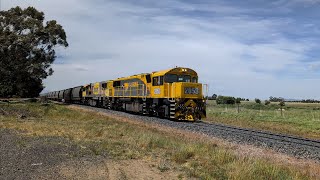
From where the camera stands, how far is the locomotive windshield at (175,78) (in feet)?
87.5

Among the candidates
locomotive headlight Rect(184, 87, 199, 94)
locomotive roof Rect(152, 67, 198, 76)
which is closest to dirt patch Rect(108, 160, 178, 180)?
locomotive headlight Rect(184, 87, 199, 94)

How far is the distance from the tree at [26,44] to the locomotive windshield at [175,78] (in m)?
30.9

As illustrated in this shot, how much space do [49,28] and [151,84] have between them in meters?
32.8

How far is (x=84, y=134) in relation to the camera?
16.5 meters

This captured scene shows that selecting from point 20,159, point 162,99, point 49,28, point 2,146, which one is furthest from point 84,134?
point 49,28

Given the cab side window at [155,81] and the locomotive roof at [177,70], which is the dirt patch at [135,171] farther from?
the cab side window at [155,81]

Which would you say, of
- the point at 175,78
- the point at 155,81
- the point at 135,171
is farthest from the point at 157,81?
the point at 135,171

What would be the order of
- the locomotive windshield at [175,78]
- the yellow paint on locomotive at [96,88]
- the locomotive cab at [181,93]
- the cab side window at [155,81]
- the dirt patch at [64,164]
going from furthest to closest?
1. the yellow paint on locomotive at [96,88]
2. the cab side window at [155,81]
3. the locomotive windshield at [175,78]
4. the locomotive cab at [181,93]
5. the dirt patch at [64,164]

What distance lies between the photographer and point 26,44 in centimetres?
5191

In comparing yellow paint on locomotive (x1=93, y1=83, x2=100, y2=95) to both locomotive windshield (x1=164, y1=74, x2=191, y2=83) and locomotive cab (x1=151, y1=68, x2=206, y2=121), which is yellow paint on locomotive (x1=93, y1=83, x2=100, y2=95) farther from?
locomotive windshield (x1=164, y1=74, x2=191, y2=83)

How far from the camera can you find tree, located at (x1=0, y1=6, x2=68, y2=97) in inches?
1993

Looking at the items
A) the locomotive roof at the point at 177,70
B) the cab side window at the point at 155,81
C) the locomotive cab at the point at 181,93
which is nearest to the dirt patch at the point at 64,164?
the locomotive cab at the point at 181,93

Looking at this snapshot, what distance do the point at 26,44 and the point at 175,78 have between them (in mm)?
32118

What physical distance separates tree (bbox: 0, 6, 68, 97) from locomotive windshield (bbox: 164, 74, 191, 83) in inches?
1217
